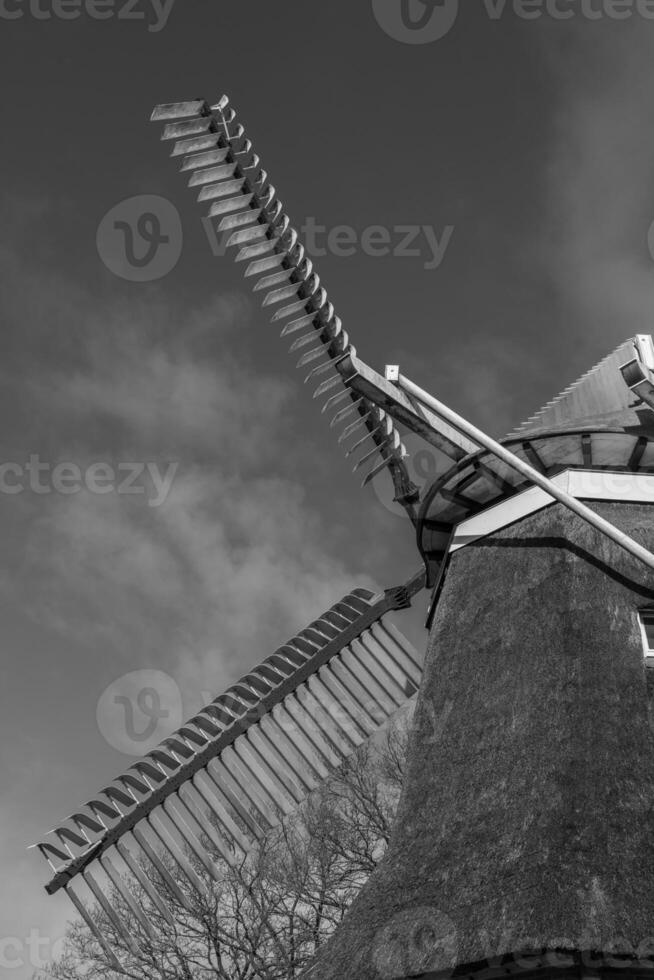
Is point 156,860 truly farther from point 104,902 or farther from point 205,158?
point 205,158

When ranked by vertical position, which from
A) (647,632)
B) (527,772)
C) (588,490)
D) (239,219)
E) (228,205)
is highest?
(228,205)

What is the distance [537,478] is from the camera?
6816mm

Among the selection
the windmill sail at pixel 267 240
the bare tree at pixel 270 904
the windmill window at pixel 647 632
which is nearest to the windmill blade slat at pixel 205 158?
the windmill sail at pixel 267 240

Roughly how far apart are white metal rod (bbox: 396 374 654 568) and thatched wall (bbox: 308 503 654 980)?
1.60 ft

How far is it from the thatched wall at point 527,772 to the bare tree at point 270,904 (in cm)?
813

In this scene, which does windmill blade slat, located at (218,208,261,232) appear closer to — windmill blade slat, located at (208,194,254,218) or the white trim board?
windmill blade slat, located at (208,194,254,218)

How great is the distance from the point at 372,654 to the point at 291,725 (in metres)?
1.33

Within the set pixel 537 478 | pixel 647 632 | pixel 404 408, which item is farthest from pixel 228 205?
pixel 647 632

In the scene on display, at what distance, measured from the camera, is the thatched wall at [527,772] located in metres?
4.91

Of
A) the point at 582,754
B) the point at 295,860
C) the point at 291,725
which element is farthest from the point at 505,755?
the point at 295,860

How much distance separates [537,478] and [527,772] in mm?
2086

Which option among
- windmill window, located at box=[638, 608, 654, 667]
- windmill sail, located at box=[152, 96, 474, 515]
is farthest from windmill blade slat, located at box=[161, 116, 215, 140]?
windmill window, located at box=[638, 608, 654, 667]

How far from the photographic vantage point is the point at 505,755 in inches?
238

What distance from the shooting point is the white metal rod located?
6.35 metres
